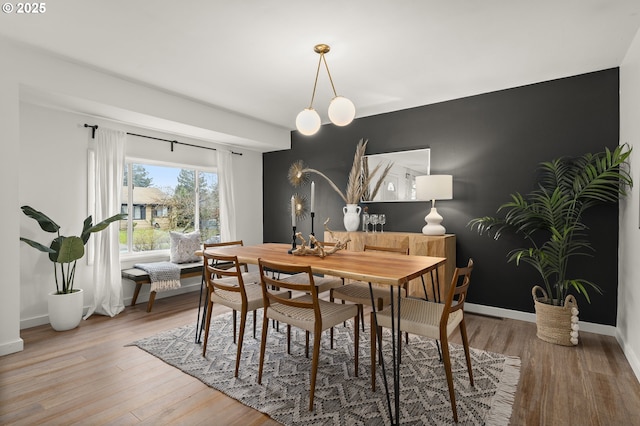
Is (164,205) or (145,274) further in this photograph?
(164,205)

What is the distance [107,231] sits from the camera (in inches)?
149

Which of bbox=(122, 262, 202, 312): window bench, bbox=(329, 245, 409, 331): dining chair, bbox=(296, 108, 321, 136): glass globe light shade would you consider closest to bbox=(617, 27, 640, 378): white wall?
bbox=(329, 245, 409, 331): dining chair

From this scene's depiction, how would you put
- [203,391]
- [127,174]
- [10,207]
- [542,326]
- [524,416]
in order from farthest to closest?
[127,174] → [542,326] → [10,207] → [203,391] → [524,416]

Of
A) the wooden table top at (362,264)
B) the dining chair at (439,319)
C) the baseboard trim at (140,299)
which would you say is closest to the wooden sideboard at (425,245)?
the wooden table top at (362,264)

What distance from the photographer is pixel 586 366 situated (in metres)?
2.47

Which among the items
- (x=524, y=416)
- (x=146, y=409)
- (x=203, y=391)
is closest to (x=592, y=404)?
(x=524, y=416)

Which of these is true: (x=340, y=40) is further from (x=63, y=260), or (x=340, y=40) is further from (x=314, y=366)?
(x=63, y=260)

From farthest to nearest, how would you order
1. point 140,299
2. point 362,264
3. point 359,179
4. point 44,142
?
point 359,179, point 140,299, point 44,142, point 362,264

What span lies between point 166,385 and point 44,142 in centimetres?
286

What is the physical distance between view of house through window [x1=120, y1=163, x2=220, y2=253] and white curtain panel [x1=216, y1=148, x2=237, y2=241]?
0.16 m

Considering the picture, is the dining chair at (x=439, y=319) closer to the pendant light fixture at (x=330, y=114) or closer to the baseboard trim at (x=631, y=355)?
the baseboard trim at (x=631, y=355)

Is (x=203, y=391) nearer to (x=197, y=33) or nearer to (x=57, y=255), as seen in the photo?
(x=57, y=255)

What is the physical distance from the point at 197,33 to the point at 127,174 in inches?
97.1

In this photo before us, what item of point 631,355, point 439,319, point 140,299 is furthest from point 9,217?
point 631,355
